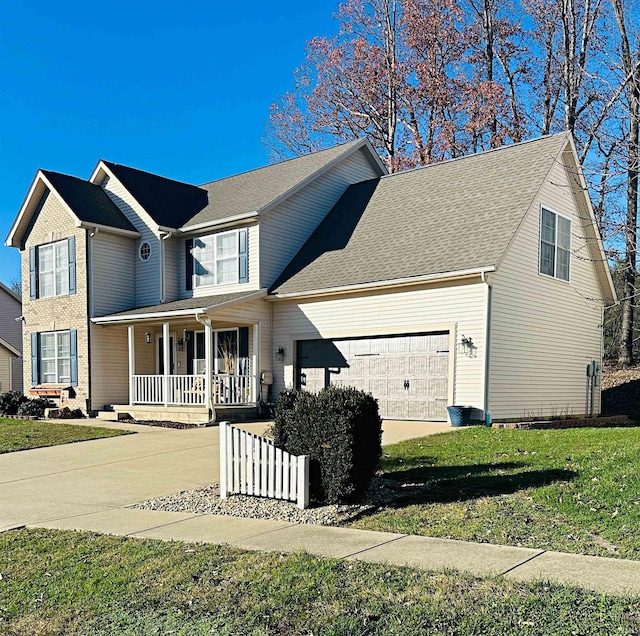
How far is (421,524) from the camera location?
6.40m

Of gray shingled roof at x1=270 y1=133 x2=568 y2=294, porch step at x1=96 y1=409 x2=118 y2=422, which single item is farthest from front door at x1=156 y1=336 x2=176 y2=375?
gray shingled roof at x1=270 y1=133 x2=568 y2=294

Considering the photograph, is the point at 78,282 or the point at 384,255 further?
the point at 78,282

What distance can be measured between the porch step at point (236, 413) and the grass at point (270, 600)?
11506 millimetres

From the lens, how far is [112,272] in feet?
68.4

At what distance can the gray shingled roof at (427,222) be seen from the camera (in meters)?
15.6

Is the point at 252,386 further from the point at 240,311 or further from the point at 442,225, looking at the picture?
the point at 442,225

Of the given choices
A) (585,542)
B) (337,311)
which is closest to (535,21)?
(337,311)

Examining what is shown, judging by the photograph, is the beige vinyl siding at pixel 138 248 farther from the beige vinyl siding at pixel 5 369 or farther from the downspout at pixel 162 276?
the beige vinyl siding at pixel 5 369

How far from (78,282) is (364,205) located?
30.3 feet

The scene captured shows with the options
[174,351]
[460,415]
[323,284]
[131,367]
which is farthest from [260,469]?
[174,351]

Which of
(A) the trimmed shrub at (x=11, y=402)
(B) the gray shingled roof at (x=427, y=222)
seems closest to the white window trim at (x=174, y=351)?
(B) the gray shingled roof at (x=427, y=222)

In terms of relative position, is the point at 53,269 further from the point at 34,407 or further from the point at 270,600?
the point at 270,600

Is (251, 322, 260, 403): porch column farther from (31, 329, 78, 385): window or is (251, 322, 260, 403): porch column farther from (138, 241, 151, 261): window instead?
(31, 329, 78, 385): window

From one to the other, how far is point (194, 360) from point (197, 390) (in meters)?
2.48
